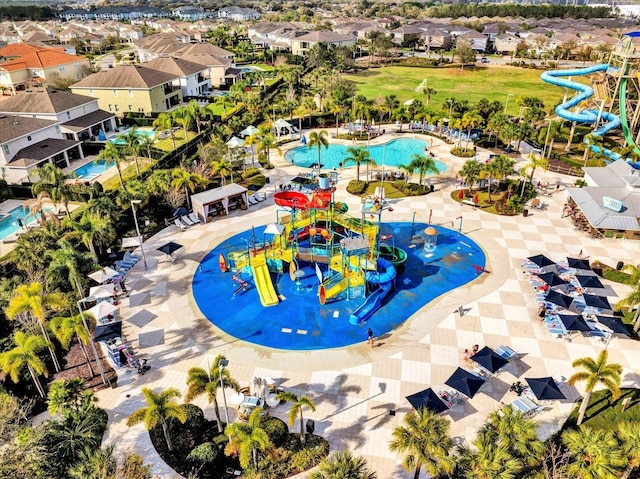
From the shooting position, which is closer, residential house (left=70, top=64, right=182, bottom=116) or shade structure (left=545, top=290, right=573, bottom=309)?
shade structure (left=545, top=290, right=573, bottom=309)

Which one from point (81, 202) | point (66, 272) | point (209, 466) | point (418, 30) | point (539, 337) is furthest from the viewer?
point (418, 30)

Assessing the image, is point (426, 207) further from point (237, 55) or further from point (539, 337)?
point (237, 55)

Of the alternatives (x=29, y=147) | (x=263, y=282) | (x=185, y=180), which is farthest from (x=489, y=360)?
(x=29, y=147)

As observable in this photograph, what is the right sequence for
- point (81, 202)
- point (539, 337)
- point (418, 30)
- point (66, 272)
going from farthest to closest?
1. point (418, 30)
2. point (81, 202)
3. point (66, 272)
4. point (539, 337)

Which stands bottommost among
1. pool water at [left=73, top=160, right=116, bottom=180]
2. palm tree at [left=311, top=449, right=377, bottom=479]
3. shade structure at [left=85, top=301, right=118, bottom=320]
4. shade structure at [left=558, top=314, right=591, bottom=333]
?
shade structure at [left=558, top=314, right=591, bottom=333]

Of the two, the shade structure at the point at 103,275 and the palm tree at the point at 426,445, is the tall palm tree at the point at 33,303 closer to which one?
the shade structure at the point at 103,275

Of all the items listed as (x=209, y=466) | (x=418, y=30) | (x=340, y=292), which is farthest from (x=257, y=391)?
(x=418, y=30)

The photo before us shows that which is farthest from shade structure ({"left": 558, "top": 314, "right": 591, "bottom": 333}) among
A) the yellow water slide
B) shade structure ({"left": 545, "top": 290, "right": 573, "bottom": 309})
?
the yellow water slide

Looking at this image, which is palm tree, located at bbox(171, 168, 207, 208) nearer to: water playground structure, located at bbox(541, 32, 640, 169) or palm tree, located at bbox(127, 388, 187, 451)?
palm tree, located at bbox(127, 388, 187, 451)

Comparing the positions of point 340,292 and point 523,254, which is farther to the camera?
point 523,254
